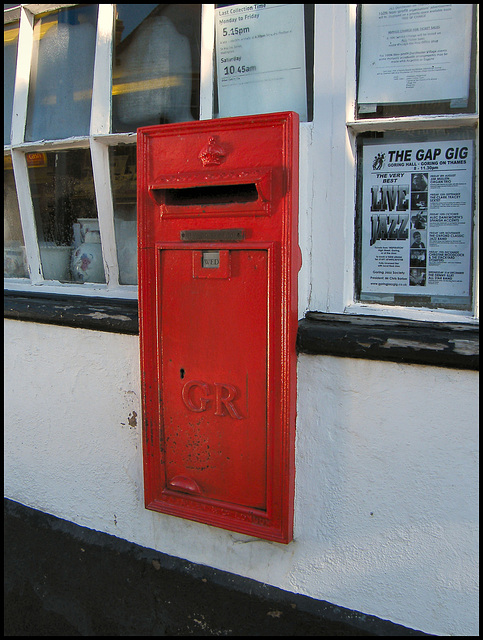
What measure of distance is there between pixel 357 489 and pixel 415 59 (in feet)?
4.85

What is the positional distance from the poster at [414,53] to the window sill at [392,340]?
0.75 metres

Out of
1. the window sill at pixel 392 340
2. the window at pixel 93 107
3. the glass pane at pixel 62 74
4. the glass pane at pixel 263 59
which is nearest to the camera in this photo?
the window sill at pixel 392 340

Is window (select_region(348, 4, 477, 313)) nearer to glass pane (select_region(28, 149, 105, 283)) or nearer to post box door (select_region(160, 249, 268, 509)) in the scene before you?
post box door (select_region(160, 249, 268, 509))

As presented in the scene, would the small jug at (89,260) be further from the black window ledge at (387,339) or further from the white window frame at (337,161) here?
the white window frame at (337,161)

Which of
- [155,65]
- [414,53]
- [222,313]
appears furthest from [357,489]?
[155,65]

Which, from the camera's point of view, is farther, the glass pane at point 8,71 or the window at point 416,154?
the glass pane at point 8,71

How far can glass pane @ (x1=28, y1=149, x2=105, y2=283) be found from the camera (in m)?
2.40

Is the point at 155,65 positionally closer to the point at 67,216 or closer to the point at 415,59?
the point at 67,216

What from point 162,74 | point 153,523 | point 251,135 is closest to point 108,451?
point 153,523

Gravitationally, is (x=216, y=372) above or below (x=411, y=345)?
below

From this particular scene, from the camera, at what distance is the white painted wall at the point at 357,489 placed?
154 cm

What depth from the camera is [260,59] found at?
6.46 ft

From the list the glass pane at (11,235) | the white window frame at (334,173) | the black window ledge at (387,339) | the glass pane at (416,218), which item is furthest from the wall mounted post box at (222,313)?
the glass pane at (11,235)

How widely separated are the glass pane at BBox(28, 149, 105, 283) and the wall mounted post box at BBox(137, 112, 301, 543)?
784mm
